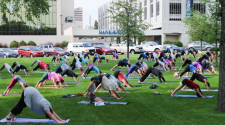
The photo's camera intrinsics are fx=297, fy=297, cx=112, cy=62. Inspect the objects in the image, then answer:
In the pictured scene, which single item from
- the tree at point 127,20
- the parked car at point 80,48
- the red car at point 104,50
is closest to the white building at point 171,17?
the red car at point 104,50

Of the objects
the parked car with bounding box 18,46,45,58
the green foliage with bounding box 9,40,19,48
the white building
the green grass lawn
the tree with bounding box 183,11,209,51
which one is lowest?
the green grass lawn

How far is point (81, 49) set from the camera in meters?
45.4

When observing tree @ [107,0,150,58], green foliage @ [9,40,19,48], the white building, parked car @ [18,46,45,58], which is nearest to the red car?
parked car @ [18,46,45,58]

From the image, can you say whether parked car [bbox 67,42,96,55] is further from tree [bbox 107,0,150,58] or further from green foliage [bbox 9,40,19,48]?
green foliage [bbox 9,40,19,48]

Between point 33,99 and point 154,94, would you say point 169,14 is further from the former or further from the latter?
point 33,99

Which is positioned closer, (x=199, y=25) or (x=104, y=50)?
(x=199, y=25)

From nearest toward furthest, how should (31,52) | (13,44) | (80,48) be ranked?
(31,52) < (80,48) < (13,44)

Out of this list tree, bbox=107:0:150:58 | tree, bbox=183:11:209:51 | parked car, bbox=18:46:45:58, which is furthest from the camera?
parked car, bbox=18:46:45:58

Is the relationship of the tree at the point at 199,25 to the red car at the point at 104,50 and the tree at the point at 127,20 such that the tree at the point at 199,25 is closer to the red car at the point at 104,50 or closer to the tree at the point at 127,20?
the tree at the point at 127,20

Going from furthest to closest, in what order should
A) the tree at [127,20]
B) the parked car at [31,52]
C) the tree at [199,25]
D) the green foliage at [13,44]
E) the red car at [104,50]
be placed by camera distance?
the green foliage at [13,44] → the red car at [104,50] → the parked car at [31,52] → the tree at [127,20] → the tree at [199,25]

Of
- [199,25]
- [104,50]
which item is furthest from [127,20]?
[104,50]

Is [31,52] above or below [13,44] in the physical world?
below

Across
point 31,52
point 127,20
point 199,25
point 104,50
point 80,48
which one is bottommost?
point 31,52

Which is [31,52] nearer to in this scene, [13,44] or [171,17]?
[13,44]
